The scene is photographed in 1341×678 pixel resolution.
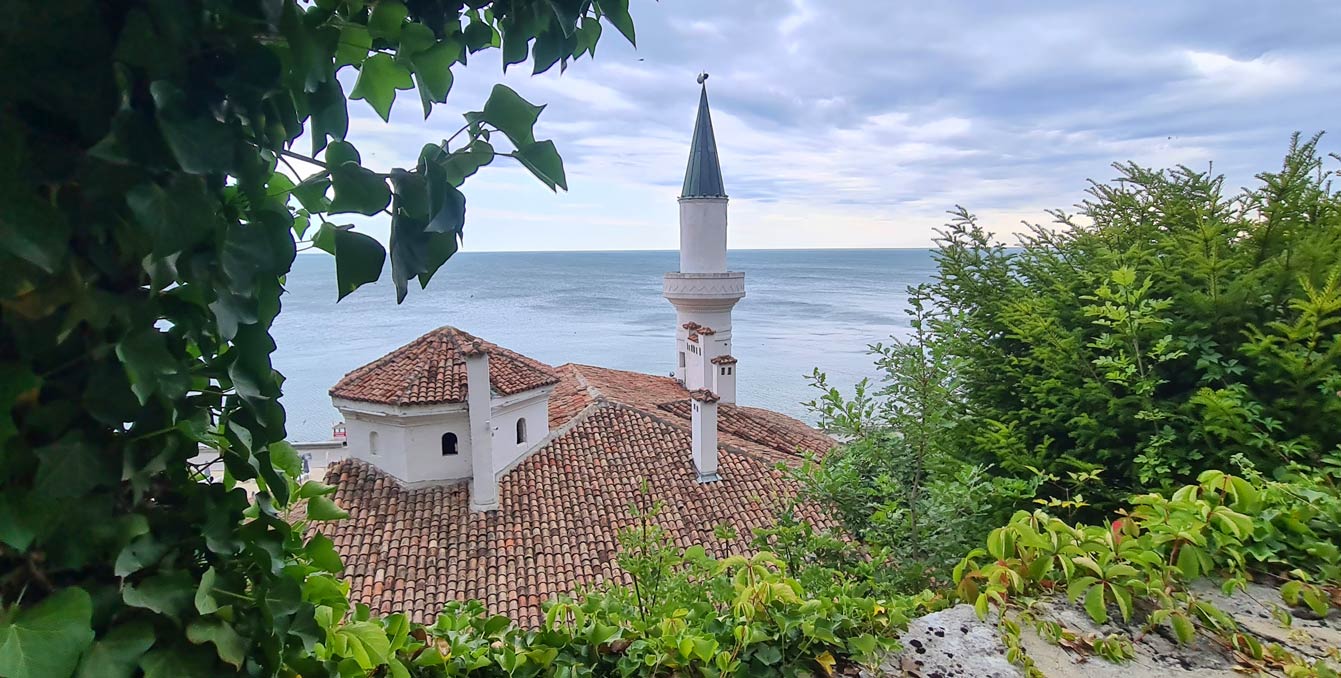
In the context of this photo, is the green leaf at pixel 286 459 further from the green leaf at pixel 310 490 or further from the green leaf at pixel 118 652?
the green leaf at pixel 118 652

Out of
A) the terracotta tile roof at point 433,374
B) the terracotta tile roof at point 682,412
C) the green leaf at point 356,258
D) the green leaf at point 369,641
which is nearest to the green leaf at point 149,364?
the green leaf at point 356,258

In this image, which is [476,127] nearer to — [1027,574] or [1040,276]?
[1027,574]

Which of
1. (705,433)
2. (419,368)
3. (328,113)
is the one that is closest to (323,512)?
(328,113)

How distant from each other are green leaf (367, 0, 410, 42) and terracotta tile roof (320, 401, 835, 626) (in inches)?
262

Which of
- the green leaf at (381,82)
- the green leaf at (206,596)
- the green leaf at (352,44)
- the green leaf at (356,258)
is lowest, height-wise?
the green leaf at (206,596)

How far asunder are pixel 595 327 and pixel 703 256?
4672cm

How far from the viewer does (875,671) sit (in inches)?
63.6

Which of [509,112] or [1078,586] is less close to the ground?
[509,112]

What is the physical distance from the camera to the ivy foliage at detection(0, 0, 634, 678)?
28.6 inches

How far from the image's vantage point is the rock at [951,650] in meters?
1.66

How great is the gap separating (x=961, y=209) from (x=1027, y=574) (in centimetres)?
298

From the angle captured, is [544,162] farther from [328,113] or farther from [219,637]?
[219,637]

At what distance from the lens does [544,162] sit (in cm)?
93

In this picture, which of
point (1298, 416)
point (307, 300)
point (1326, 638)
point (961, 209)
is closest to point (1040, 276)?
point (961, 209)
